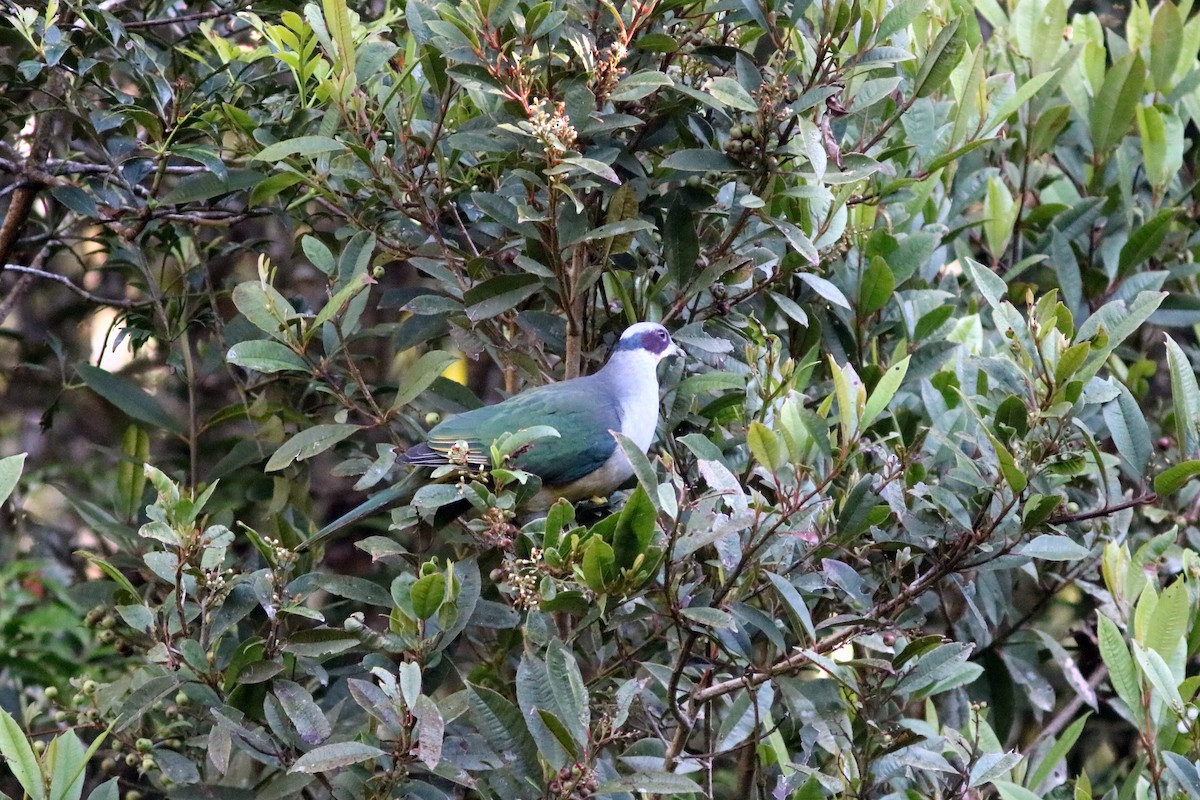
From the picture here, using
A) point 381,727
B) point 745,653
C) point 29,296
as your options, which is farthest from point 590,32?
point 29,296

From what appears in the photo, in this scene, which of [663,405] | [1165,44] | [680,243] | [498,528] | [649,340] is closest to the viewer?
[498,528]

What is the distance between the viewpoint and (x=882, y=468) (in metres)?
3.19

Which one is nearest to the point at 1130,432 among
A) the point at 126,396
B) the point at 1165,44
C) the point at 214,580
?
the point at 214,580

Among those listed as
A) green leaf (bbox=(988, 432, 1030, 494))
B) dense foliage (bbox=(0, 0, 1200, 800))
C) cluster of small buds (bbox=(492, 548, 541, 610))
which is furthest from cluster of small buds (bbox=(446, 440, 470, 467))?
green leaf (bbox=(988, 432, 1030, 494))

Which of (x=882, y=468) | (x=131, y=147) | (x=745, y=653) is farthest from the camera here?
(x=131, y=147)

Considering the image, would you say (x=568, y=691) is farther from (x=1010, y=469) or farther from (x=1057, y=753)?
(x=1057, y=753)

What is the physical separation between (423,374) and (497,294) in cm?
30

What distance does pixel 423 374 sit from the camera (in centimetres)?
325

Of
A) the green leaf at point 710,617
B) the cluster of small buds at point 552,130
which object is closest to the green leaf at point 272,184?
the cluster of small buds at point 552,130

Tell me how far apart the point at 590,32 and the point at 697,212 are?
1.88ft

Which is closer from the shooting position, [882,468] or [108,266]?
[882,468]

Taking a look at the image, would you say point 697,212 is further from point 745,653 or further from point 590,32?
point 745,653

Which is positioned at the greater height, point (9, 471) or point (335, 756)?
point (9, 471)

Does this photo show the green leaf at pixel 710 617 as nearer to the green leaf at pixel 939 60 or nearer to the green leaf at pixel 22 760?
the green leaf at pixel 22 760
